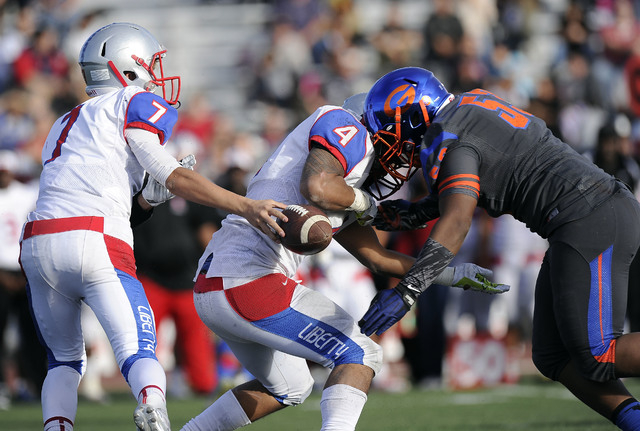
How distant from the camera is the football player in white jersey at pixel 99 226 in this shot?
3.94 meters

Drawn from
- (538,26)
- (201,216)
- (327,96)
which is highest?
(538,26)

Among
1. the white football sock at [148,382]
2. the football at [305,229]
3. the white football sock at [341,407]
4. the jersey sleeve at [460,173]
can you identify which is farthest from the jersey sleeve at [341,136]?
the white football sock at [148,382]

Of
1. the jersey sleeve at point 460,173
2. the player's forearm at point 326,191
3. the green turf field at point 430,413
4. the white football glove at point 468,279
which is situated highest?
the jersey sleeve at point 460,173

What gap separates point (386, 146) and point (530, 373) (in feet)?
22.2

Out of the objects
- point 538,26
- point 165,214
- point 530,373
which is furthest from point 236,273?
point 538,26

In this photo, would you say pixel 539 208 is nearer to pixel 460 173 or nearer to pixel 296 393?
pixel 460 173

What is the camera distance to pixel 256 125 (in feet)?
A: 43.8

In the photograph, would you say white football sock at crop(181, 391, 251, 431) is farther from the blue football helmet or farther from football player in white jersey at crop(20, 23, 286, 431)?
the blue football helmet

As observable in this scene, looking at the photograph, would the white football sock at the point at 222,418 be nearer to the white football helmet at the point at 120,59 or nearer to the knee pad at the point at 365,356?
the knee pad at the point at 365,356

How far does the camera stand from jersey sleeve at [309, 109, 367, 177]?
3.98 meters

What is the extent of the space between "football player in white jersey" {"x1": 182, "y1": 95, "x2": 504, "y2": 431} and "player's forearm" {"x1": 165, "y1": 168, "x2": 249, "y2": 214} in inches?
10.0

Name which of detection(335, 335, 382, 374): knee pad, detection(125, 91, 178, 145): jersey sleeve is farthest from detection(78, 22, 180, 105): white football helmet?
detection(335, 335, 382, 374): knee pad

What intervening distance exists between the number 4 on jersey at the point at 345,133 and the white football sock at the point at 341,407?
1.02 m

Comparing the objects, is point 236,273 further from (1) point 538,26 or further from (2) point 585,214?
(1) point 538,26
